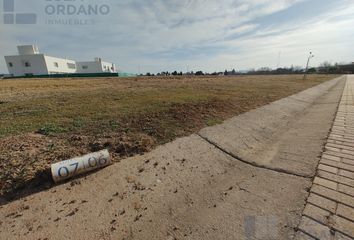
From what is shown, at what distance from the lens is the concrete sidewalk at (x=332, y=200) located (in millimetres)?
2443

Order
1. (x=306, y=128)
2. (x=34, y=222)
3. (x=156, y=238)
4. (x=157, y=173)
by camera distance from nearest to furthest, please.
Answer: (x=156, y=238) → (x=34, y=222) → (x=157, y=173) → (x=306, y=128)

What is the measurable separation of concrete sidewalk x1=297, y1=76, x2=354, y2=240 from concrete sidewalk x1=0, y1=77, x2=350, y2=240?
0.44ft

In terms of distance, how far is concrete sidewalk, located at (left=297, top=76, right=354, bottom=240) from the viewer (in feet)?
8.02

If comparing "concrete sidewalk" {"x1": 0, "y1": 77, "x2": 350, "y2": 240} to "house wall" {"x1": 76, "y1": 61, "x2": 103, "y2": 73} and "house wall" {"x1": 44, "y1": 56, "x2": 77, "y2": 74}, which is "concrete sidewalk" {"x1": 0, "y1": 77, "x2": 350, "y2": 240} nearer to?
"house wall" {"x1": 44, "y1": 56, "x2": 77, "y2": 74}

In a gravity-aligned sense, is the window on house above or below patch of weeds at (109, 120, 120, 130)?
above

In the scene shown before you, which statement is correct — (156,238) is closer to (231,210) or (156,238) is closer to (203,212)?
(203,212)

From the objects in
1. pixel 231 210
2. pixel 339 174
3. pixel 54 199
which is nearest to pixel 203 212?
pixel 231 210

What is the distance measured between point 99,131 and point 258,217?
4346mm

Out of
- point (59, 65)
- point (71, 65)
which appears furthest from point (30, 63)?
point (71, 65)

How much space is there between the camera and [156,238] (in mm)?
2512

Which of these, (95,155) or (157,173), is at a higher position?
(95,155)

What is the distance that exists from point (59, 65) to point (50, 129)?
86.7m

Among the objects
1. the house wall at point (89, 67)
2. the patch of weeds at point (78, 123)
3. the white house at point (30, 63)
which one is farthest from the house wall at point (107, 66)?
the patch of weeds at point (78, 123)

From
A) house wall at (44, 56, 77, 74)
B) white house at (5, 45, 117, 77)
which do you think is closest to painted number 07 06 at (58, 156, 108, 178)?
white house at (5, 45, 117, 77)
